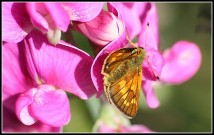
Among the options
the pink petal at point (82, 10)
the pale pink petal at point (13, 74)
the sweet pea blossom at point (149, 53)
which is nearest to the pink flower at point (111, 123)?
the sweet pea blossom at point (149, 53)

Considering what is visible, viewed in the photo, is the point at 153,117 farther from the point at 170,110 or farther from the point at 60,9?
the point at 60,9

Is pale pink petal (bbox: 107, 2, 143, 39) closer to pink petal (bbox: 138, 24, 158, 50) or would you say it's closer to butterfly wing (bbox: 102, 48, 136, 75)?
pink petal (bbox: 138, 24, 158, 50)

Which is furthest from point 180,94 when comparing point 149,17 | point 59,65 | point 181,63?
point 59,65

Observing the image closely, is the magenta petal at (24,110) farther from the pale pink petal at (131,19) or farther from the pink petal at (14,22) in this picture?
the pale pink petal at (131,19)

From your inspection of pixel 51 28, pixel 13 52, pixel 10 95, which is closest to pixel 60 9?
pixel 51 28

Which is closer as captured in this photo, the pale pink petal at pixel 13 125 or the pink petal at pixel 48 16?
the pink petal at pixel 48 16

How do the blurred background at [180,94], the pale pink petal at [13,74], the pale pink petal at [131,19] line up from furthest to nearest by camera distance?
the blurred background at [180,94], the pale pink petal at [131,19], the pale pink petal at [13,74]
